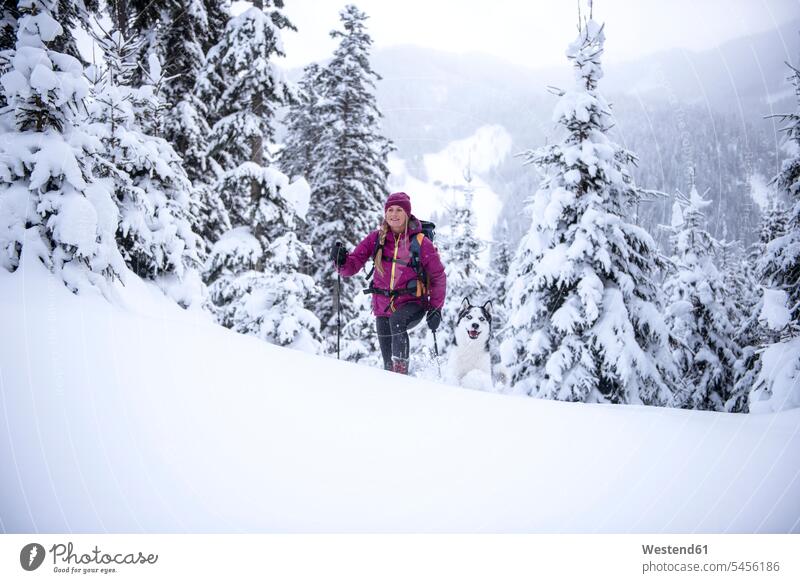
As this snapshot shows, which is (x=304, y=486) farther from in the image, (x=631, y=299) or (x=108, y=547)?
(x=631, y=299)

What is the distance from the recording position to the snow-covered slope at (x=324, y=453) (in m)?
1.77

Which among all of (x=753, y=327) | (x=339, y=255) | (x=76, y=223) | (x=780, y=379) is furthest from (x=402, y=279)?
(x=753, y=327)

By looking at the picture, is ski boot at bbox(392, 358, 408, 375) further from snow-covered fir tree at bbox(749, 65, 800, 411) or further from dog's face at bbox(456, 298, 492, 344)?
snow-covered fir tree at bbox(749, 65, 800, 411)

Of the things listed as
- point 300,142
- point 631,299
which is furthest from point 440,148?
point 631,299

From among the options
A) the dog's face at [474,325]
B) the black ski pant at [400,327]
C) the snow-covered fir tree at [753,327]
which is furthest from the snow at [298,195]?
the snow-covered fir tree at [753,327]

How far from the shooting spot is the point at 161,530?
5.50ft

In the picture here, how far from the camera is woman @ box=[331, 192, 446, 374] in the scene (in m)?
5.39

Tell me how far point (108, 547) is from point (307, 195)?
11.5 metres

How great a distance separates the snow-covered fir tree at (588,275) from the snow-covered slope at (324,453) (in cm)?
671

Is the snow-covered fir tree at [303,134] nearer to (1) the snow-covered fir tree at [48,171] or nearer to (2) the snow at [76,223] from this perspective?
(1) the snow-covered fir tree at [48,171]

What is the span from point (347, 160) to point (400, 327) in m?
12.9

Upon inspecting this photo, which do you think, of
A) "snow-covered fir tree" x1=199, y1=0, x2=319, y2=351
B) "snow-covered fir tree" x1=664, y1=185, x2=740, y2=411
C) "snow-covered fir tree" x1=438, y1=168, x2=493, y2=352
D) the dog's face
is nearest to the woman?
the dog's face

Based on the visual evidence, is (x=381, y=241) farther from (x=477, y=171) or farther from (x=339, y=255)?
(x=477, y=171)

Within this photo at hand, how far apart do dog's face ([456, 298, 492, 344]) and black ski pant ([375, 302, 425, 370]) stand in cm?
193
